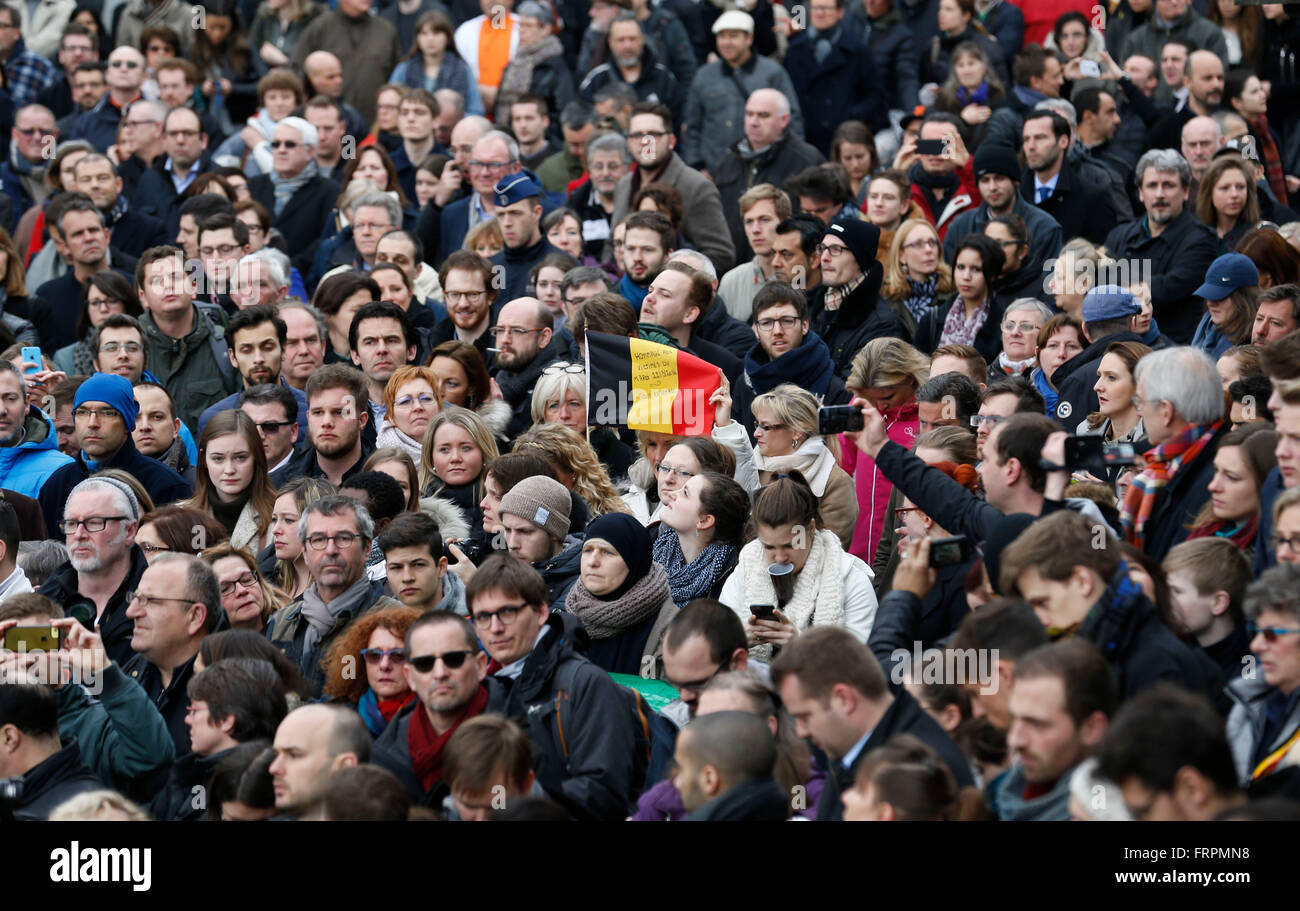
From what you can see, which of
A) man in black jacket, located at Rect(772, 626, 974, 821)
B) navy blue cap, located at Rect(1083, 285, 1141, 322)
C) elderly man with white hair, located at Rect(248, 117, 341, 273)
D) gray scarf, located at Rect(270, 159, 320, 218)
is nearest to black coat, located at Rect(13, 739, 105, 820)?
man in black jacket, located at Rect(772, 626, 974, 821)

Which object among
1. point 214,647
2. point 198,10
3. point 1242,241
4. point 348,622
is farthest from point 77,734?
point 198,10

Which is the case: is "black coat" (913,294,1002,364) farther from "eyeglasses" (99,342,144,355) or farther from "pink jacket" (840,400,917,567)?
"eyeglasses" (99,342,144,355)

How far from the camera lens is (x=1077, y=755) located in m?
5.14

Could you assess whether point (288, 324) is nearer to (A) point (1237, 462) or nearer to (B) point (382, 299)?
(B) point (382, 299)

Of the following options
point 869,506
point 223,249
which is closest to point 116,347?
point 223,249

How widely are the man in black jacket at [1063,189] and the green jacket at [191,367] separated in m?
5.26

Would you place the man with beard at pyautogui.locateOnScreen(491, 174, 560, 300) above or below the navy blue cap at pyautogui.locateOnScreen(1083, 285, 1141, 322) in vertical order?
above

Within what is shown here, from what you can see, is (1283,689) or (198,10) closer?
(1283,689)

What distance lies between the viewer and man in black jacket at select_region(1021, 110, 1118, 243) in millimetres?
12156

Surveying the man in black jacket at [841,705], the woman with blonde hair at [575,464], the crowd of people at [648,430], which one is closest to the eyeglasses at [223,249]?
the crowd of people at [648,430]

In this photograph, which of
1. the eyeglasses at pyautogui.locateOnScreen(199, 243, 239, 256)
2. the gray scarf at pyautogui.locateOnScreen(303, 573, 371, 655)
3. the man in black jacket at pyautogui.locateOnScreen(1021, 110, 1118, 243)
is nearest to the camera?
the gray scarf at pyautogui.locateOnScreen(303, 573, 371, 655)

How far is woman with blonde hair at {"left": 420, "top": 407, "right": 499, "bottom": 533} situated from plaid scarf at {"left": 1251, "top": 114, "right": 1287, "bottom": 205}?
6725 millimetres

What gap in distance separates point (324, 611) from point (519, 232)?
4667 millimetres
